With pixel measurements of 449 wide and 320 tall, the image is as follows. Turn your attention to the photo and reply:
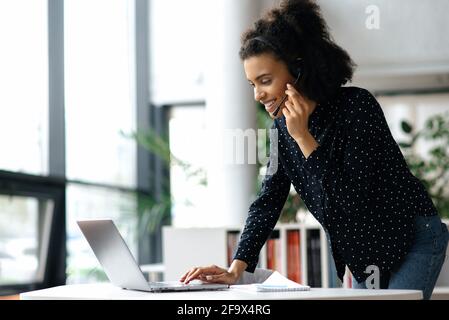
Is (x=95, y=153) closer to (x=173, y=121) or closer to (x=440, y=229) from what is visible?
(x=173, y=121)

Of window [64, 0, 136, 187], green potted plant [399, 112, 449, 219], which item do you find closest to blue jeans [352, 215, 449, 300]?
green potted plant [399, 112, 449, 219]

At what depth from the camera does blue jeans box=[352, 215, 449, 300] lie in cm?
218

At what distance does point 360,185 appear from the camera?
207cm

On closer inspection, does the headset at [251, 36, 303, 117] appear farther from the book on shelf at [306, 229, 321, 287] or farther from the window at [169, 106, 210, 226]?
the window at [169, 106, 210, 226]

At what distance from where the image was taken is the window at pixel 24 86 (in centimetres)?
478

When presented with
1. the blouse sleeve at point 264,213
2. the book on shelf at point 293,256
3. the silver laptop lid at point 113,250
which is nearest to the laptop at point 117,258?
the silver laptop lid at point 113,250

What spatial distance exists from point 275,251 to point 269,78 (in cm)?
229

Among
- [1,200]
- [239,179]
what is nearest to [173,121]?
[239,179]

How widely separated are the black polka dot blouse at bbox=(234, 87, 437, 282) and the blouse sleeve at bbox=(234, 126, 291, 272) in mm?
154

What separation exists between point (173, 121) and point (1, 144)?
2785 mm

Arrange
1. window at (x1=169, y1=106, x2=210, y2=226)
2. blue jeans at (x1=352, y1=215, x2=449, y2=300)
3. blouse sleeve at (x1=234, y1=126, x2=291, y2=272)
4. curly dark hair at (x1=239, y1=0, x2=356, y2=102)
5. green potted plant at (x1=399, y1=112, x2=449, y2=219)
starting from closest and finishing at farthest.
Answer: blue jeans at (x1=352, y1=215, x2=449, y2=300)
curly dark hair at (x1=239, y1=0, x2=356, y2=102)
blouse sleeve at (x1=234, y1=126, x2=291, y2=272)
green potted plant at (x1=399, y1=112, x2=449, y2=219)
window at (x1=169, y1=106, x2=210, y2=226)

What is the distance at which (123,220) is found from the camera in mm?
6574

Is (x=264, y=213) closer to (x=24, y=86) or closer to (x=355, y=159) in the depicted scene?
(x=355, y=159)

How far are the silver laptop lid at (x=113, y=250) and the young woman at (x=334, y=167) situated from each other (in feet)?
0.60
